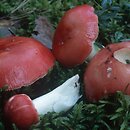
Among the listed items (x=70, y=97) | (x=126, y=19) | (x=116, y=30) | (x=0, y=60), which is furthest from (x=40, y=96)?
(x=126, y=19)

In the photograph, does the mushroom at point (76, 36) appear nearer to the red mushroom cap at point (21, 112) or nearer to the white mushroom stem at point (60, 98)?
the white mushroom stem at point (60, 98)

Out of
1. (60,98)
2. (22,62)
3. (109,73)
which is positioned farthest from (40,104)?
(109,73)

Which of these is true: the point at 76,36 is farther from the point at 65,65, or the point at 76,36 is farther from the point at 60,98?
the point at 60,98

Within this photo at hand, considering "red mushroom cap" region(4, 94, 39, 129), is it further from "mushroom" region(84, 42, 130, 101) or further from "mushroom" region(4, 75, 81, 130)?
"mushroom" region(84, 42, 130, 101)

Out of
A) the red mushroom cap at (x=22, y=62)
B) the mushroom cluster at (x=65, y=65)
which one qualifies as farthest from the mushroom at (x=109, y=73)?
the red mushroom cap at (x=22, y=62)

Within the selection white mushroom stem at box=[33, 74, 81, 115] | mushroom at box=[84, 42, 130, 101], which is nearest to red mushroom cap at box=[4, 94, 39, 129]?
white mushroom stem at box=[33, 74, 81, 115]

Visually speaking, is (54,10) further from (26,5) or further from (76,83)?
(76,83)
